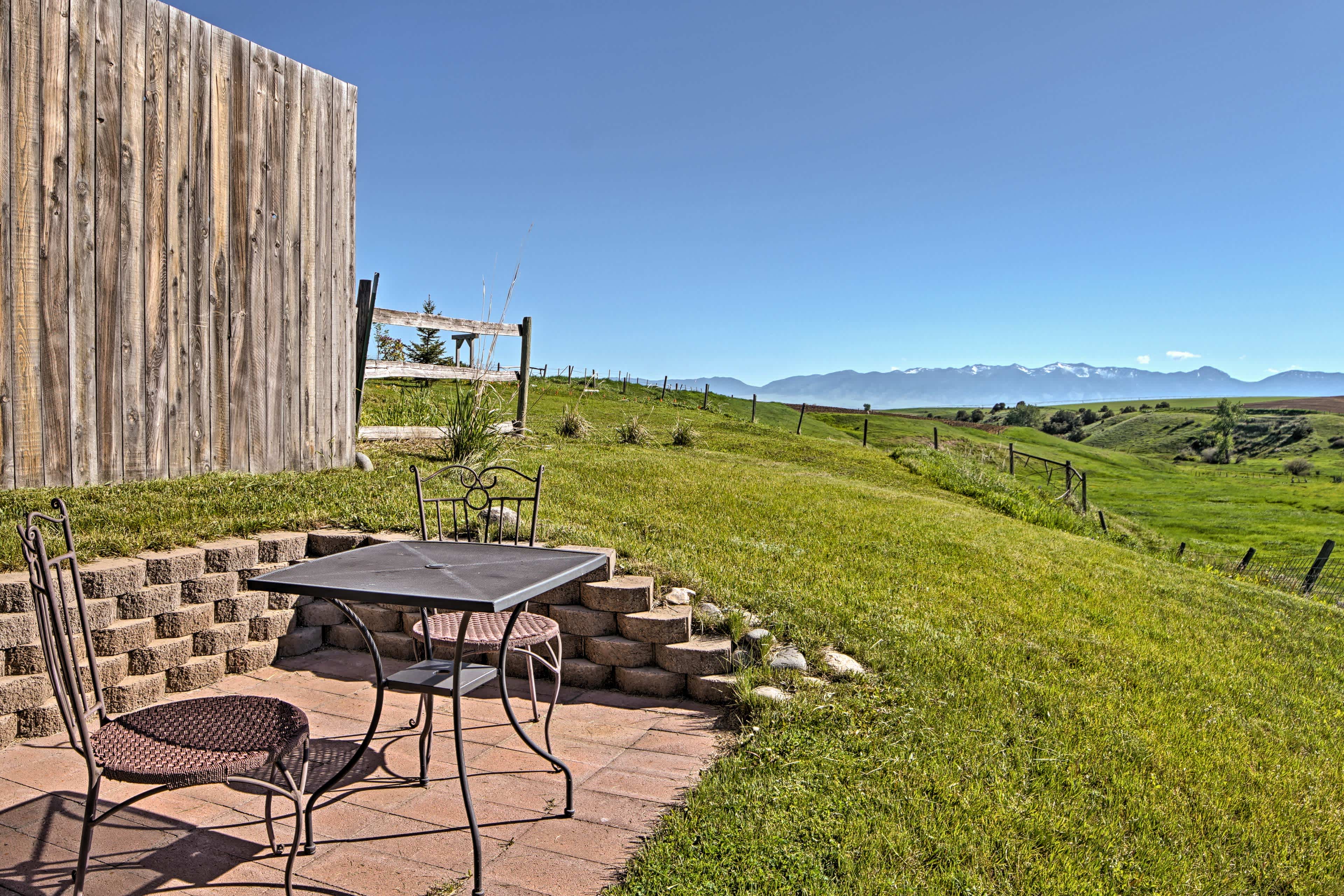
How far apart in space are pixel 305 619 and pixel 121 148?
9.52 ft

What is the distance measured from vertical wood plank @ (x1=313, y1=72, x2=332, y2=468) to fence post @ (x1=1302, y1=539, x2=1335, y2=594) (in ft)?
38.3

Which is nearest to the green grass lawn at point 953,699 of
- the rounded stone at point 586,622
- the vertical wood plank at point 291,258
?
the vertical wood plank at point 291,258

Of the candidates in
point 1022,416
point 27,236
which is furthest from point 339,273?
point 1022,416

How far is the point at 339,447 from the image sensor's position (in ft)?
19.3

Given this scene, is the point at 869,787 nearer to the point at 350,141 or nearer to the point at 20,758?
the point at 20,758

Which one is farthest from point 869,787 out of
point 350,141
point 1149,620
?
point 350,141

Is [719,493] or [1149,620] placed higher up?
[719,493]

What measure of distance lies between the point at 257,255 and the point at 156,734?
411cm

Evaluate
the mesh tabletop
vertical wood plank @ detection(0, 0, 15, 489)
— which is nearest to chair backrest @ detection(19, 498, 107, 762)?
the mesh tabletop

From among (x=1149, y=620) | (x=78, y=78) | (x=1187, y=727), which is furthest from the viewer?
(x=1149, y=620)

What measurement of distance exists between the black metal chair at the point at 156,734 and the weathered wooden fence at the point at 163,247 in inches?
114

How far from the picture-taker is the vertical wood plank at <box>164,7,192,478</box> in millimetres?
4672

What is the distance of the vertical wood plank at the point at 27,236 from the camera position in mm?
4027

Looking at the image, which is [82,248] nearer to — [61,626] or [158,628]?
[158,628]
